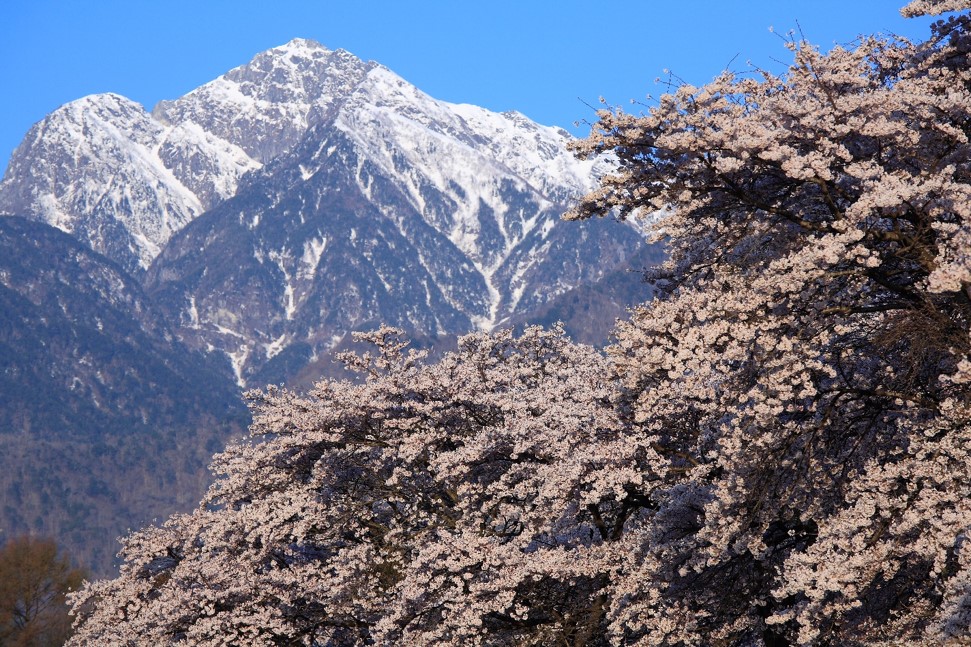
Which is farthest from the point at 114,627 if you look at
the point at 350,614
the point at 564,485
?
the point at 564,485

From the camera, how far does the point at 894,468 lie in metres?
17.1

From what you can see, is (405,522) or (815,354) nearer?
(815,354)

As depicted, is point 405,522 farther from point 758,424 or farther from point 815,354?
Result: point 815,354

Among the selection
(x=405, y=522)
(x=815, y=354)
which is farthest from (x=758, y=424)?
(x=405, y=522)

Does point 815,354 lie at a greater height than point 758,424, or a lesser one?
greater

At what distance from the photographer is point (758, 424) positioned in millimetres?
17812

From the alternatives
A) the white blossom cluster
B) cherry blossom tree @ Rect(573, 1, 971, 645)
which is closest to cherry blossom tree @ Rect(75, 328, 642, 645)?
the white blossom cluster

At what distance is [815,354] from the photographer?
17.2 meters

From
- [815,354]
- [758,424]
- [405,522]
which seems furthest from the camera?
[405,522]

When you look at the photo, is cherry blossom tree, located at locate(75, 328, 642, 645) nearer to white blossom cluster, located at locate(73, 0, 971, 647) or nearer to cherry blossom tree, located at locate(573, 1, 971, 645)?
white blossom cluster, located at locate(73, 0, 971, 647)

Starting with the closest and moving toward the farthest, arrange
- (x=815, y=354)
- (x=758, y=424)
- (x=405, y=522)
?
(x=815, y=354)
(x=758, y=424)
(x=405, y=522)

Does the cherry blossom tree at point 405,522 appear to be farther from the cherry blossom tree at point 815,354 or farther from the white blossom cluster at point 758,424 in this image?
the cherry blossom tree at point 815,354

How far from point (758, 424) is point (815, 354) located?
147 cm

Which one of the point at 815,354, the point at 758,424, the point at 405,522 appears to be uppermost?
the point at 405,522
